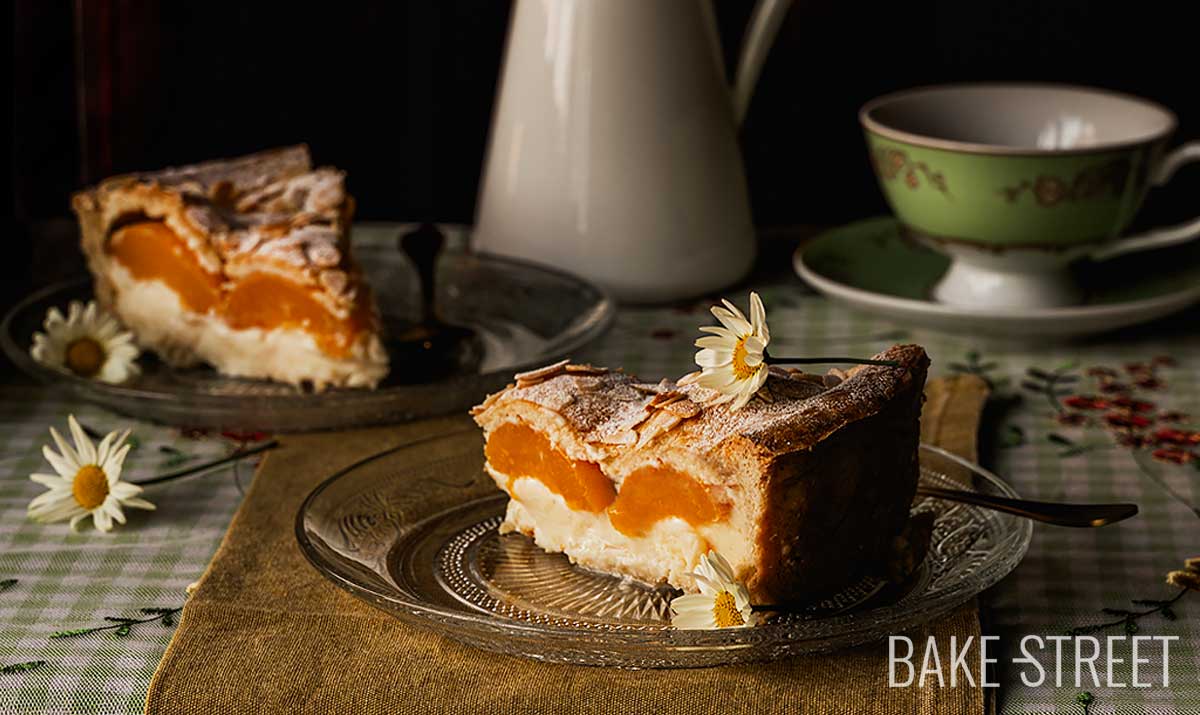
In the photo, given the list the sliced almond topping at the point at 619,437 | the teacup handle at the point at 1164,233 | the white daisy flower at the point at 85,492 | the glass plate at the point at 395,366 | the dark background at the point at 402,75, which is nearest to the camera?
the sliced almond topping at the point at 619,437

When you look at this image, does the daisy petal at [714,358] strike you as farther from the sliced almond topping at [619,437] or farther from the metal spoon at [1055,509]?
the metal spoon at [1055,509]

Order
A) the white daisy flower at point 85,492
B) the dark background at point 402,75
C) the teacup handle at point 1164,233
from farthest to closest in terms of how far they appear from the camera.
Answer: the dark background at point 402,75
the teacup handle at point 1164,233
the white daisy flower at point 85,492

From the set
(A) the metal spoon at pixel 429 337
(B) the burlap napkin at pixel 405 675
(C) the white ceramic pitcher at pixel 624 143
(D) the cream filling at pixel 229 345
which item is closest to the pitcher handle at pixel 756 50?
(C) the white ceramic pitcher at pixel 624 143

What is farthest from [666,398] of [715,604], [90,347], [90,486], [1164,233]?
[1164,233]

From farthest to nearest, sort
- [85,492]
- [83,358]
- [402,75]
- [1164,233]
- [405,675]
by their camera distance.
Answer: [402,75]
[1164,233]
[83,358]
[85,492]
[405,675]

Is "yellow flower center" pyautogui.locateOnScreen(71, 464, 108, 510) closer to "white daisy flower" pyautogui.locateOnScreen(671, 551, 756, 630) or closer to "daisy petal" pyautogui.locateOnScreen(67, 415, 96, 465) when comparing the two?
"daisy petal" pyautogui.locateOnScreen(67, 415, 96, 465)

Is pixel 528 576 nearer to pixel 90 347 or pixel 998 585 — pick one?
pixel 998 585

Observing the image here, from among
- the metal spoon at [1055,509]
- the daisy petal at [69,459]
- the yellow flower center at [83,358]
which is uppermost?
the metal spoon at [1055,509]

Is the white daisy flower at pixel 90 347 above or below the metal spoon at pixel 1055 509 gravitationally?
below
